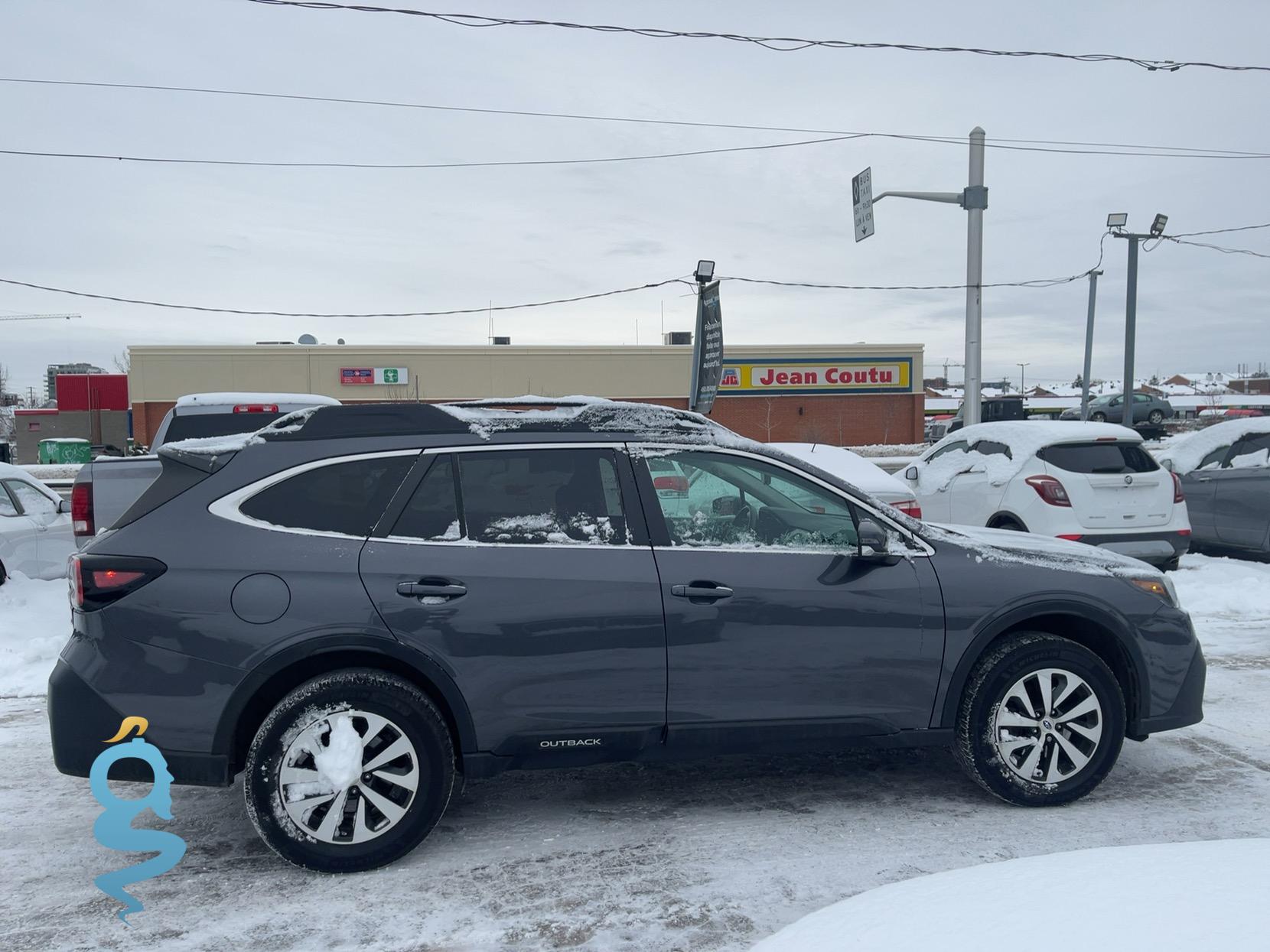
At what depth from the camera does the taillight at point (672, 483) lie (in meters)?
4.26

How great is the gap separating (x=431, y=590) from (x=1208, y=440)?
10.8 metres

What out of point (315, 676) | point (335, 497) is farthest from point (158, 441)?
point (315, 676)

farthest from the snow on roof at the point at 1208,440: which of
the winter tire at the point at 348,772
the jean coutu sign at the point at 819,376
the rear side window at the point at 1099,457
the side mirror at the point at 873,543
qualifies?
the jean coutu sign at the point at 819,376

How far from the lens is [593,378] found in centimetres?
4441

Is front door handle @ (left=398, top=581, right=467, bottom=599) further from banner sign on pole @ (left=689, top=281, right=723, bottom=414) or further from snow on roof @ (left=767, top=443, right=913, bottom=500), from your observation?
banner sign on pole @ (left=689, top=281, right=723, bottom=414)

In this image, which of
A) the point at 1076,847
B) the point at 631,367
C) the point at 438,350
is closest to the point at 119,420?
the point at 438,350

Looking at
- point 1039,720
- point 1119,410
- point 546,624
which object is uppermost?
point 1119,410

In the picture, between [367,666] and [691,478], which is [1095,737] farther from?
[367,666]

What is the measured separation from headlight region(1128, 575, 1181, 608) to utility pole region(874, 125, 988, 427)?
11853 mm

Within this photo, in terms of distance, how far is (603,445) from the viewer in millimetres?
4270

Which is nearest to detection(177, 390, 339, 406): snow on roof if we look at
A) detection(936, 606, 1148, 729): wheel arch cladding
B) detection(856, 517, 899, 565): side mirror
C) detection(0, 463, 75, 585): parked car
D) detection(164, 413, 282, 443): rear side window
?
detection(164, 413, 282, 443): rear side window

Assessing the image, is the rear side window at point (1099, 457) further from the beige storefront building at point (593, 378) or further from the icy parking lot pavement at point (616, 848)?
the beige storefront building at point (593, 378)

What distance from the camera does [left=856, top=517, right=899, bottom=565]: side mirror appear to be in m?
4.16

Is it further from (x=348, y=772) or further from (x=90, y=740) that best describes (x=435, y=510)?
Result: (x=90, y=740)
